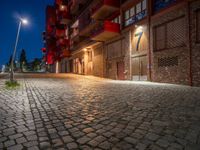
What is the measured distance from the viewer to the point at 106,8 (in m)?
21.3

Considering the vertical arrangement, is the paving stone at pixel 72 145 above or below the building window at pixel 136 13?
below

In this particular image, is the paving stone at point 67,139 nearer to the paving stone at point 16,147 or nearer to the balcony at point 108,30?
the paving stone at point 16,147

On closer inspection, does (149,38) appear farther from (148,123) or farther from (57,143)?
(57,143)

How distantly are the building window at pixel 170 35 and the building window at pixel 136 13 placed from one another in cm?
297

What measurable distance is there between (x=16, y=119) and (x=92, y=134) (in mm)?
2169

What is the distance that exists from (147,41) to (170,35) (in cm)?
257

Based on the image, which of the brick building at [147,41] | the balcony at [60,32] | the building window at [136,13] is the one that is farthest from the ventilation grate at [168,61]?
the balcony at [60,32]

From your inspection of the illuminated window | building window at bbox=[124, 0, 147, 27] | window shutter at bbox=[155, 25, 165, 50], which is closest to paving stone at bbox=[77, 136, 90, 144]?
window shutter at bbox=[155, 25, 165, 50]

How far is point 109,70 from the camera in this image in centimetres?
2347

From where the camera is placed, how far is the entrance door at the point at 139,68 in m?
17.1

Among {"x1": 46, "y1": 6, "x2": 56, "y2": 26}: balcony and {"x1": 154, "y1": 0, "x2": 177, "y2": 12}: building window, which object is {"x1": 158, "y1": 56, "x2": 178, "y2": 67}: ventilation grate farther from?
{"x1": 46, "y1": 6, "x2": 56, "y2": 26}: balcony

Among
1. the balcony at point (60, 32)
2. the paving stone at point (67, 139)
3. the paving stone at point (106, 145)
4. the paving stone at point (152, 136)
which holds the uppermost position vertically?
the balcony at point (60, 32)

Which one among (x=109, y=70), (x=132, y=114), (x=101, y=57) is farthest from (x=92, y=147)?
(x=101, y=57)

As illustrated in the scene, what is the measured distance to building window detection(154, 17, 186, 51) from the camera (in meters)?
13.2
